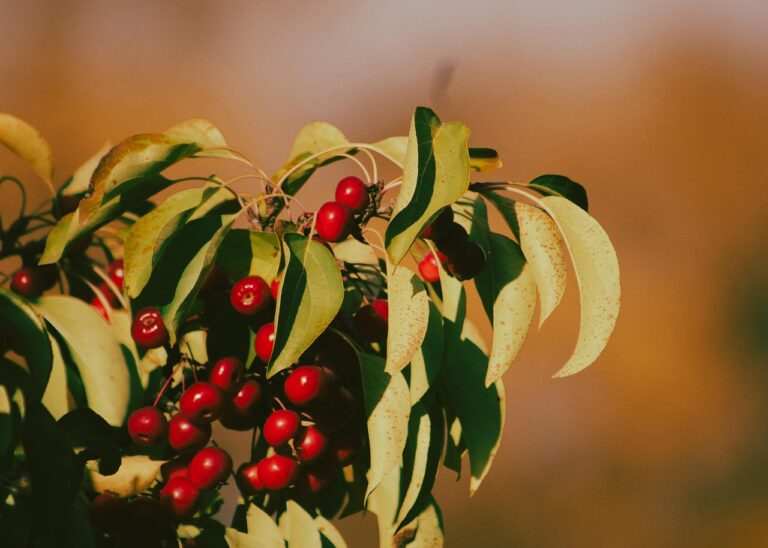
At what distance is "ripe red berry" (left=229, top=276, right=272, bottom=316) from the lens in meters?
0.95

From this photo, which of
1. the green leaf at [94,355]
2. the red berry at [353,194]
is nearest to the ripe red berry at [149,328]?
the green leaf at [94,355]

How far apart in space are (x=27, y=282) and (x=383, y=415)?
0.60 metres

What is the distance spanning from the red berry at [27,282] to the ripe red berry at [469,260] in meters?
0.62

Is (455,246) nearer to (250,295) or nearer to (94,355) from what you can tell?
(250,295)

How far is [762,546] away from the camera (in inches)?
245

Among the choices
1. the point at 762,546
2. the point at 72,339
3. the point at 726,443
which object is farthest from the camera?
the point at 726,443

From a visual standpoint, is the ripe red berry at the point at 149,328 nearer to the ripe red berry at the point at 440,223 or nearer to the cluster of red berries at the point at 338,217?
the cluster of red berries at the point at 338,217

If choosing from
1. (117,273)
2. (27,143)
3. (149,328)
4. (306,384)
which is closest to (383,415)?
(306,384)

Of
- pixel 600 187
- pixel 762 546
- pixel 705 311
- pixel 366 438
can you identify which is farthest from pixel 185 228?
pixel 705 311

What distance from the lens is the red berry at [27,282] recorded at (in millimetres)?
1240

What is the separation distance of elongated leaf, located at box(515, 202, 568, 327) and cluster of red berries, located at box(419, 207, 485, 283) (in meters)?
0.06

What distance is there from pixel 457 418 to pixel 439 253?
219mm

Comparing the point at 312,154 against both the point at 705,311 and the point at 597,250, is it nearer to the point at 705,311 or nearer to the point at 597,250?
the point at 597,250

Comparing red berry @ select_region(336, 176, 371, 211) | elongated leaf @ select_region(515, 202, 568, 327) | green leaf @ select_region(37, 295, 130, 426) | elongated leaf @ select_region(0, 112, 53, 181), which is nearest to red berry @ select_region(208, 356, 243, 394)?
green leaf @ select_region(37, 295, 130, 426)
